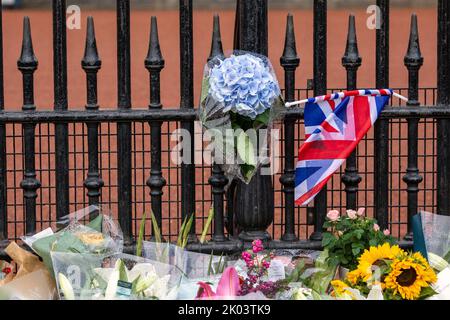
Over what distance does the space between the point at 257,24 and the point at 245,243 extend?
0.86 m

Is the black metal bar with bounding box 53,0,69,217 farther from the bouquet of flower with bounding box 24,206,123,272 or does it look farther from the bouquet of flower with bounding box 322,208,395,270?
the bouquet of flower with bounding box 322,208,395,270

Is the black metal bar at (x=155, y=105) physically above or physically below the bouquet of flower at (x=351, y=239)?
above

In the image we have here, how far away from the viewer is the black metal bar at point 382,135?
14.7ft

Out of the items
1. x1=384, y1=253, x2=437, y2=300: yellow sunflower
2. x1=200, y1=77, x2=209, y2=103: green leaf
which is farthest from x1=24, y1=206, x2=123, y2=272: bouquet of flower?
x1=384, y1=253, x2=437, y2=300: yellow sunflower

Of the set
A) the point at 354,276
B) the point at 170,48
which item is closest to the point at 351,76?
the point at 354,276

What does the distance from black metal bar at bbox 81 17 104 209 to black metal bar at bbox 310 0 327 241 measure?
2.79ft

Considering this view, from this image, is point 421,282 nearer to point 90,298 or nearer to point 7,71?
point 90,298

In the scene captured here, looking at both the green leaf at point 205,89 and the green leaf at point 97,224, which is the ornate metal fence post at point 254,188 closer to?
the green leaf at point 205,89

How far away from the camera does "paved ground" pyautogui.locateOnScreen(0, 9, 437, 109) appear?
38.5ft

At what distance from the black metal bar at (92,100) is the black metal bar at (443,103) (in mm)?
1339

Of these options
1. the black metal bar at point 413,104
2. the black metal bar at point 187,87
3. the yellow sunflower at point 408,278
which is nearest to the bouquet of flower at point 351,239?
the yellow sunflower at point 408,278

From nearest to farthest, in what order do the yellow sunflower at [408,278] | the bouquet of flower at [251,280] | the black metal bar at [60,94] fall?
1. the bouquet of flower at [251,280]
2. the yellow sunflower at [408,278]
3. the black metal bar at [60,94]

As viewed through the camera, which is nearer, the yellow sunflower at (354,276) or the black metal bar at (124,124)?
the yellow sunflower at (354,276)

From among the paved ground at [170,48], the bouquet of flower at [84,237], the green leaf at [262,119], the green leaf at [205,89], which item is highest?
the paved ground at [170,48]
